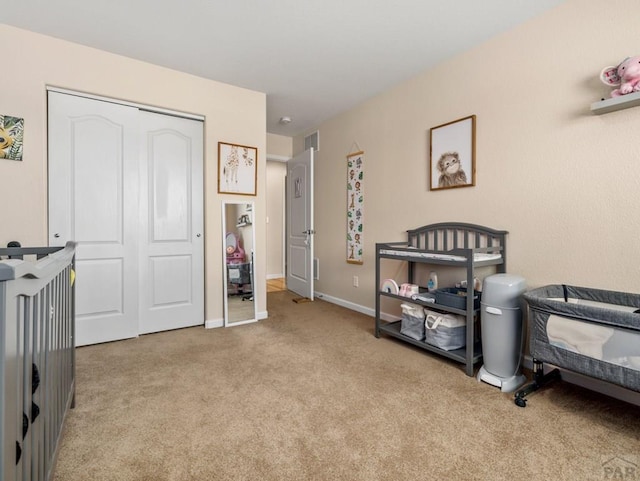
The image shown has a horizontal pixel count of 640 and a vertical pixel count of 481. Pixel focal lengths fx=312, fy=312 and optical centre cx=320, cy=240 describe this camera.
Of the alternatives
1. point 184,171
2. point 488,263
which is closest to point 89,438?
point 184,171

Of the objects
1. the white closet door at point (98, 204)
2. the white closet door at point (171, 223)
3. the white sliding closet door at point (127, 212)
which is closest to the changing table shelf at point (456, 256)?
the white closet door at point (171, 223)

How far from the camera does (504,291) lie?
1.85m

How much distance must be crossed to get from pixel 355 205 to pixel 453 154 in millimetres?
1278

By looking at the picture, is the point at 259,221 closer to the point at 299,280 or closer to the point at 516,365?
the point at 299,280

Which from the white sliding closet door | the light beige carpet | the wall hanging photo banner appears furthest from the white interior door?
the light beige carpet

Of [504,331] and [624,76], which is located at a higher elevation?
[624,76]

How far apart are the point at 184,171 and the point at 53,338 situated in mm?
2046

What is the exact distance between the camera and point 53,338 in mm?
1184

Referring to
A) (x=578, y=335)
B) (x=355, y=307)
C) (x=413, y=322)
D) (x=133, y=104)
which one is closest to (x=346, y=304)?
(x=355, y=307)

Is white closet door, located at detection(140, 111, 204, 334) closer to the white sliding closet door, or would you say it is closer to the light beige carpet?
the white sliding closet door

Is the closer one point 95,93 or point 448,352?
point 448,352

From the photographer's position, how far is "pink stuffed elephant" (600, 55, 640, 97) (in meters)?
1.59

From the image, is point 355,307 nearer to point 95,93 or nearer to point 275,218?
point 275,218

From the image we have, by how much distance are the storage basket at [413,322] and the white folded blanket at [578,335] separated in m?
0.90
